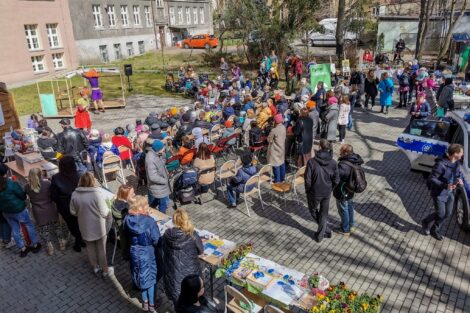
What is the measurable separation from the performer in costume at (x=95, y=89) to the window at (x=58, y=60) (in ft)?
47.4

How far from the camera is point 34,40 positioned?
28.4 meters

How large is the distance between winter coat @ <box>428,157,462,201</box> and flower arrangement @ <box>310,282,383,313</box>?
10.7ft

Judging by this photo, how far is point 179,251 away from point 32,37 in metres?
29.1

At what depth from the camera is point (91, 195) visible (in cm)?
595

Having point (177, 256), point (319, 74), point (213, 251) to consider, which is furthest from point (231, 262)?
point (319, 74)

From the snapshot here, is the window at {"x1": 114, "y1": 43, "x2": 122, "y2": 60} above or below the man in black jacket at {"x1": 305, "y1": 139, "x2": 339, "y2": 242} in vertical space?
above

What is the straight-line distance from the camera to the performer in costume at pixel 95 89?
1727cm

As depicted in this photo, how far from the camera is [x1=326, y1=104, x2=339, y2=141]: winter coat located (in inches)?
464

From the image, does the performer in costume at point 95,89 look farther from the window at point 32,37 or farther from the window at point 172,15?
the window at point 172,15

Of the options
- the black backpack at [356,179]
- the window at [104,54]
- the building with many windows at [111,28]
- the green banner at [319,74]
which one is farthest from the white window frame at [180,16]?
the black backpack at [356,179]

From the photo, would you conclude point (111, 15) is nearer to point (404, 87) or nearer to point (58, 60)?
point (58, 60)

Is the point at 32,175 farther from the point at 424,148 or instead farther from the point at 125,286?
the point at 424,148

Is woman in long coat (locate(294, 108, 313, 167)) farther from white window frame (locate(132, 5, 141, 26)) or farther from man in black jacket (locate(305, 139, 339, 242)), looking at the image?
white window frame (locate(132, 5, 141, 26))

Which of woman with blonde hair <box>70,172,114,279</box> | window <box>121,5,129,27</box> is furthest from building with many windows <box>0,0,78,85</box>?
woman with blonde hair <box>70,172,114,279</box>
